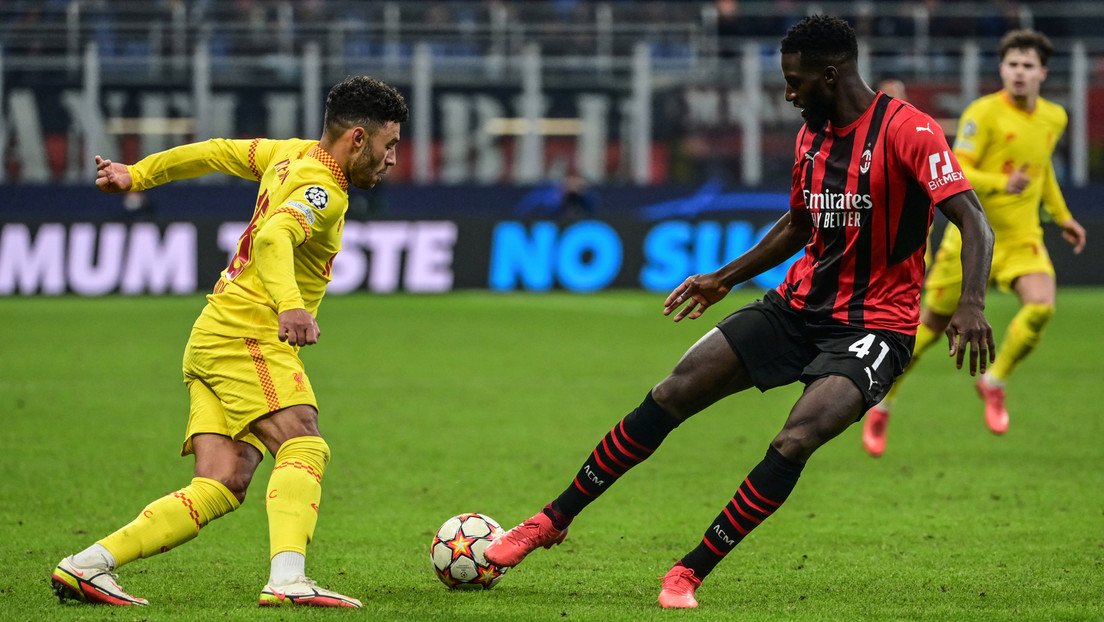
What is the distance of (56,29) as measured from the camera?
2248 centimetres

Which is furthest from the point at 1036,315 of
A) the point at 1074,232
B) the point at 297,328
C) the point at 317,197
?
the point at 297,328

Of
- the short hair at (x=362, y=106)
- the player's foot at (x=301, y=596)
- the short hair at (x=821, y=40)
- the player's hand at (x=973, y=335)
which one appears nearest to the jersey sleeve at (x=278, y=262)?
the short hair at (x=362, y=106)

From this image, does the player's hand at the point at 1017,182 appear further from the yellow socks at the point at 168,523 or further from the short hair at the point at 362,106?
the yellow socks at the point at 168,523

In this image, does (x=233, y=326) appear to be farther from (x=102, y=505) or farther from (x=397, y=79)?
(x=397, y=79)

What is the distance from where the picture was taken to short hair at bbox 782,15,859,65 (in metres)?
4.58

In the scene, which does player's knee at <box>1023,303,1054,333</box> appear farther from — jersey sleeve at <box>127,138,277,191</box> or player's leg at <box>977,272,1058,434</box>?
jersey sleeve at <box>127,138,277,191</box>

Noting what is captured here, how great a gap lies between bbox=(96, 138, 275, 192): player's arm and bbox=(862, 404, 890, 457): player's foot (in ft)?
14.3

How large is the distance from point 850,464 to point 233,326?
165 inches

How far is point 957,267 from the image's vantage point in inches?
311

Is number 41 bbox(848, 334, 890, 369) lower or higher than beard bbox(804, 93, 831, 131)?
lower

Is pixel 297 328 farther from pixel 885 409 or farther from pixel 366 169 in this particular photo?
pixel 885 409

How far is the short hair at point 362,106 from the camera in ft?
14.9

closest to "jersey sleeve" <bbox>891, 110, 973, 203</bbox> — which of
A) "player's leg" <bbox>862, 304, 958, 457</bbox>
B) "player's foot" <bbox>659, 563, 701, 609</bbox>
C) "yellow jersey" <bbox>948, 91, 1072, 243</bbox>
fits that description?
"player's foot" <bbox>659, 563, 701, 609</bbox>

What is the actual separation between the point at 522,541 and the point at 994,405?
15.2 ft
